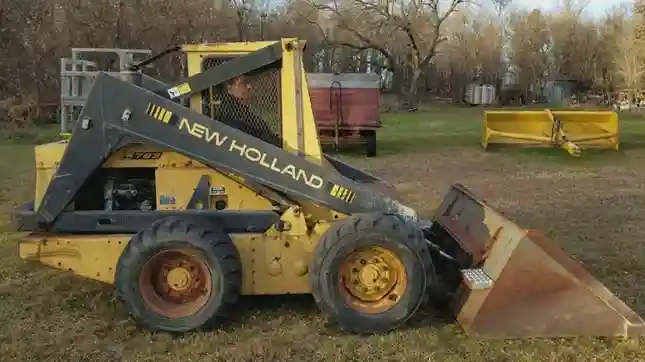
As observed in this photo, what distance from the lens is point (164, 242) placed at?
5.30 m

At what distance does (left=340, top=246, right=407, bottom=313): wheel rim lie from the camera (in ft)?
17.7

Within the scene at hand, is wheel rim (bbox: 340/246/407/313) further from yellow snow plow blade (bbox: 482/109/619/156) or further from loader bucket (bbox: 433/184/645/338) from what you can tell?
yellow snow plow blade (bbox: 482/109/619/156)

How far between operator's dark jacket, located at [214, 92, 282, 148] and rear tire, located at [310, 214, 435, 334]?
3.22 feet

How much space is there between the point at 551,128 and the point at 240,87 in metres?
14.3

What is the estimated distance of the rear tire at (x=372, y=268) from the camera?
17.4 ft

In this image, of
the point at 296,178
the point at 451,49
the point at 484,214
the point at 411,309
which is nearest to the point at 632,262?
the point at 484,214

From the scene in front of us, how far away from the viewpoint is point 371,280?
5414 millimetres

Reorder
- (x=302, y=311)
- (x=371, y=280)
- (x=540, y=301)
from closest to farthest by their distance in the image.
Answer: (x=540, y=301) < (x=371, y=280) < (x=302, y=311)

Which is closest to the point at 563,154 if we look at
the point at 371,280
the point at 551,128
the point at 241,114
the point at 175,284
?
the point at 551,128

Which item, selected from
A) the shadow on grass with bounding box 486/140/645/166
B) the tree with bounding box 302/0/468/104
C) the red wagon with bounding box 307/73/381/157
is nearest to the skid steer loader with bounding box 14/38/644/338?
the shadow on grass with bounding box 486/140/645/166

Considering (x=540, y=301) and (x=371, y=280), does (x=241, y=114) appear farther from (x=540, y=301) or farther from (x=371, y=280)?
(x=540, y=301)

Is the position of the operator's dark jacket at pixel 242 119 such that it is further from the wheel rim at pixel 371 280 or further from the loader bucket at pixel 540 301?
the loader bucket at pixel 540 301

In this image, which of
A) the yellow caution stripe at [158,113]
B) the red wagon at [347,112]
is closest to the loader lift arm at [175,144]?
the yellow caution stripe at [158,113]

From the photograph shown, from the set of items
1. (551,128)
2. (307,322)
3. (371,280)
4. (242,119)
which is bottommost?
(307,322)
